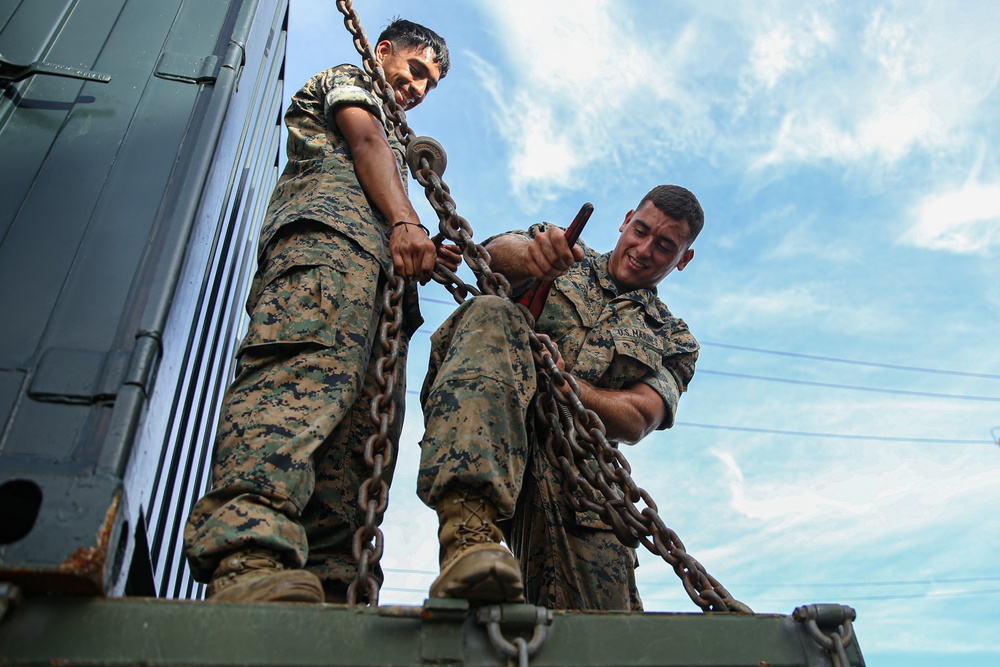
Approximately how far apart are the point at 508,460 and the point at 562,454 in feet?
1.31

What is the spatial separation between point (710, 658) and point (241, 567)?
908 millimetres

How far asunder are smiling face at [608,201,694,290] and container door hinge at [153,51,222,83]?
170 centimetres

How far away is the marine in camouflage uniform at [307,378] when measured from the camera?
1.69 metres

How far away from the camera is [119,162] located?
6.98 ft

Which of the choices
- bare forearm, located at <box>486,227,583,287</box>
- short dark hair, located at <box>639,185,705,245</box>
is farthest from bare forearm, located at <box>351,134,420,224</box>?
short dark hair, located at <box>639,185,705,245</box>

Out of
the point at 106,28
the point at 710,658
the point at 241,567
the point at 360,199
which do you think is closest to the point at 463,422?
the point at 241,567

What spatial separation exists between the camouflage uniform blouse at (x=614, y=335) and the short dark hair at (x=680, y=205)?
13.3 inches

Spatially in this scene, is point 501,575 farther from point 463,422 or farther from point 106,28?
point 106,28

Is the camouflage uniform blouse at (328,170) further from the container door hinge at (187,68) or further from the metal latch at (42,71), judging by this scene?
the metal latch at (42,71)

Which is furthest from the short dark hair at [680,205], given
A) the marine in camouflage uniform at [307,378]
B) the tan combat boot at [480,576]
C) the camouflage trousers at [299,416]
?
the tan combat boot at [480,576]

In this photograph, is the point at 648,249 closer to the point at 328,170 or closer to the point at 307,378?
the point at 328,170

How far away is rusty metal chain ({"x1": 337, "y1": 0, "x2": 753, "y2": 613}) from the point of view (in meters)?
1.74

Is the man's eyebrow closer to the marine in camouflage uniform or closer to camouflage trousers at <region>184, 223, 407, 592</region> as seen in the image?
the marine in camouflage uniform

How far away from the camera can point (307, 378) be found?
6.68 feet
